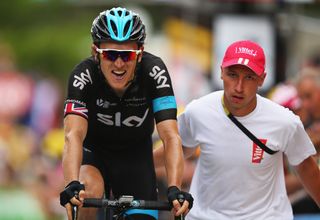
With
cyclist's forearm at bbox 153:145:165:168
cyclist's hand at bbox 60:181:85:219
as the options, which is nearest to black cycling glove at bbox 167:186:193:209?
cyclist's hand at bbox 60:181:85:219

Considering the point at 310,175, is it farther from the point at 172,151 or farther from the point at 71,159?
the point at 71,159

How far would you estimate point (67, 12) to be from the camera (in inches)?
1347

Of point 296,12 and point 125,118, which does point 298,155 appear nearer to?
point 125,118

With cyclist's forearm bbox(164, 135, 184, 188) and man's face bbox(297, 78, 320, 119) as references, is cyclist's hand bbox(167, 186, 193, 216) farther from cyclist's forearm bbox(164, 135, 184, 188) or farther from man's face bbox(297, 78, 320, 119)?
man's face bbox(297, 78, 320, 119)

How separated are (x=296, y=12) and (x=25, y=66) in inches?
648

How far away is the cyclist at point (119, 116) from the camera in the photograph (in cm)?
805

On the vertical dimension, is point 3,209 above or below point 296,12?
below

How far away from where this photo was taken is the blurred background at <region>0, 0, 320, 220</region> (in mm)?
16703

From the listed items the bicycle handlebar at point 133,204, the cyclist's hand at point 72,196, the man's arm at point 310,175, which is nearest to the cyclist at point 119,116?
the bicycle handlebar at point 133,204

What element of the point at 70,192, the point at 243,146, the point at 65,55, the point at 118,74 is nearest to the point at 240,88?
the point at 243,146

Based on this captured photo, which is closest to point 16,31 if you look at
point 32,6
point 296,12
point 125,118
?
point 32,6

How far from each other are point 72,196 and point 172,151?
0.99m

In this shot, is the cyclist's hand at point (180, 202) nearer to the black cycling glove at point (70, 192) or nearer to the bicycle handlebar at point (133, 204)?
the bicycle handlebar at point (133, 204)

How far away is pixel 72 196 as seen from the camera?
24.0 ft
